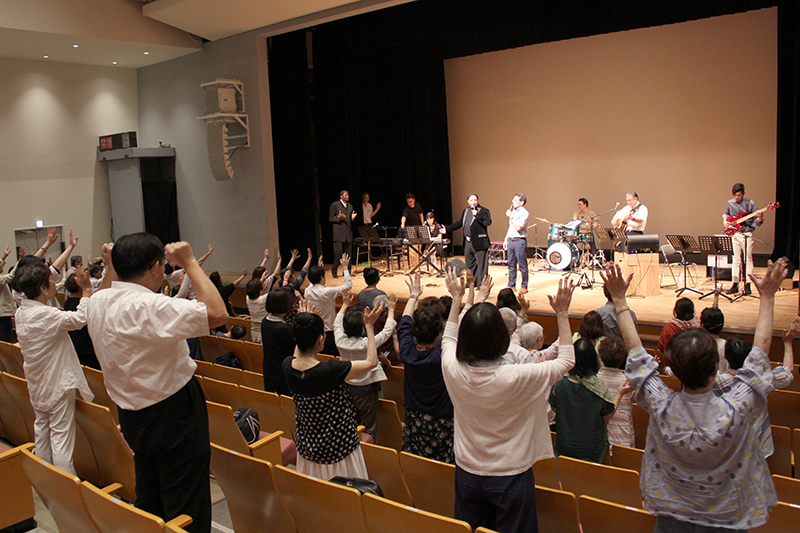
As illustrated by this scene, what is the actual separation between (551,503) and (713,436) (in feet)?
2.22

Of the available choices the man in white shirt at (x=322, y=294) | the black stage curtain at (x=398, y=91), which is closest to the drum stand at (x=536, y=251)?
the black stage curtain at (x=398, y=91)

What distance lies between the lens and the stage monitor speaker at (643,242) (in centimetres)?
866

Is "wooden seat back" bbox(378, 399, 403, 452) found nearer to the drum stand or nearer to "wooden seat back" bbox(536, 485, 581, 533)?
"wooden seat back" bbox(536, 485, 581, 533)

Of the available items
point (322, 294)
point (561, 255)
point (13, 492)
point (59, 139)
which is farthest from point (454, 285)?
point (59, 139)

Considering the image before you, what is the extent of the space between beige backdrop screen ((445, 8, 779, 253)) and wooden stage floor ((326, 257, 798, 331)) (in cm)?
159

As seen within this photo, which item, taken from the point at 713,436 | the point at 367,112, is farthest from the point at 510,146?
the point at 713,436

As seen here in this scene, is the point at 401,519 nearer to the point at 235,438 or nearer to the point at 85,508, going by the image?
the point at 85,508

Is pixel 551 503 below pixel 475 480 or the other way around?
below

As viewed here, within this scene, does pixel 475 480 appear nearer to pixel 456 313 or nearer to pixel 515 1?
pixel 456 313

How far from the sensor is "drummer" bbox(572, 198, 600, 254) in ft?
31.6

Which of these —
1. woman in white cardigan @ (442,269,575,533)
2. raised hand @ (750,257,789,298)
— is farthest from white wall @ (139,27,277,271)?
raised hand @ (750,257,789,298)

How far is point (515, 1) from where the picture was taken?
313 inches

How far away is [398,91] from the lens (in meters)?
12.2

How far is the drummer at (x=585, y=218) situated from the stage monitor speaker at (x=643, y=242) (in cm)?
69
